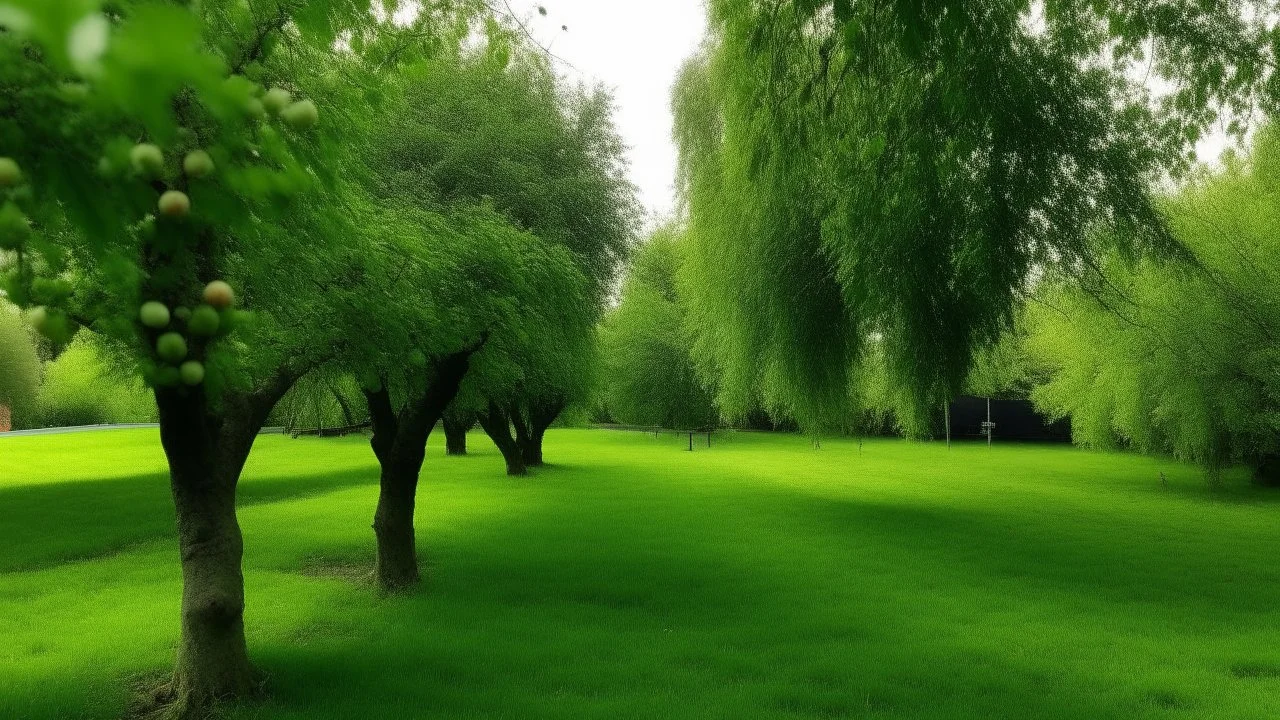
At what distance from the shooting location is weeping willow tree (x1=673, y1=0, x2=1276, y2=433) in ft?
24.5

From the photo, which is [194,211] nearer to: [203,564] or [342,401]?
[203,564]

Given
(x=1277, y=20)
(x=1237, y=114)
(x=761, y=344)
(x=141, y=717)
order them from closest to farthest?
(x=141, y=717)
(x=1277, y=20)
(x=1237, y=114)
(x=761, y=344)

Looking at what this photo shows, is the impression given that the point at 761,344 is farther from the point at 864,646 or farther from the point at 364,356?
the point at 364,356

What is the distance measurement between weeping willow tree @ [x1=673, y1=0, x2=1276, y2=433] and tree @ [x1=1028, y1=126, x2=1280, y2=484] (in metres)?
5.01

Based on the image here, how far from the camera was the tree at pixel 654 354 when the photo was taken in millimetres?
34531

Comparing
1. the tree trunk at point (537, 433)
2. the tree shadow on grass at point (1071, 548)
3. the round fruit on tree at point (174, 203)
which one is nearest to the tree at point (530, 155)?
the tree shadow on grass at point (1071, 548)

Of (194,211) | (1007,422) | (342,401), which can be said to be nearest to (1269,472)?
(342,401)

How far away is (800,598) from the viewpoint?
27.9 ft

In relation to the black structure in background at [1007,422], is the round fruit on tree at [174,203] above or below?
above

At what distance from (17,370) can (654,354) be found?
3336cm

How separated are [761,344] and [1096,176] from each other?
17.9 ft

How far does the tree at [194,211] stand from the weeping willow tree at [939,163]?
3057 millimetres

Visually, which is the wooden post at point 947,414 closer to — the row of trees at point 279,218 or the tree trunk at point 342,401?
the row of trees at point 279,218

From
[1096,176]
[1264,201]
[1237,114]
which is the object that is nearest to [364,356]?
[1096,176]
